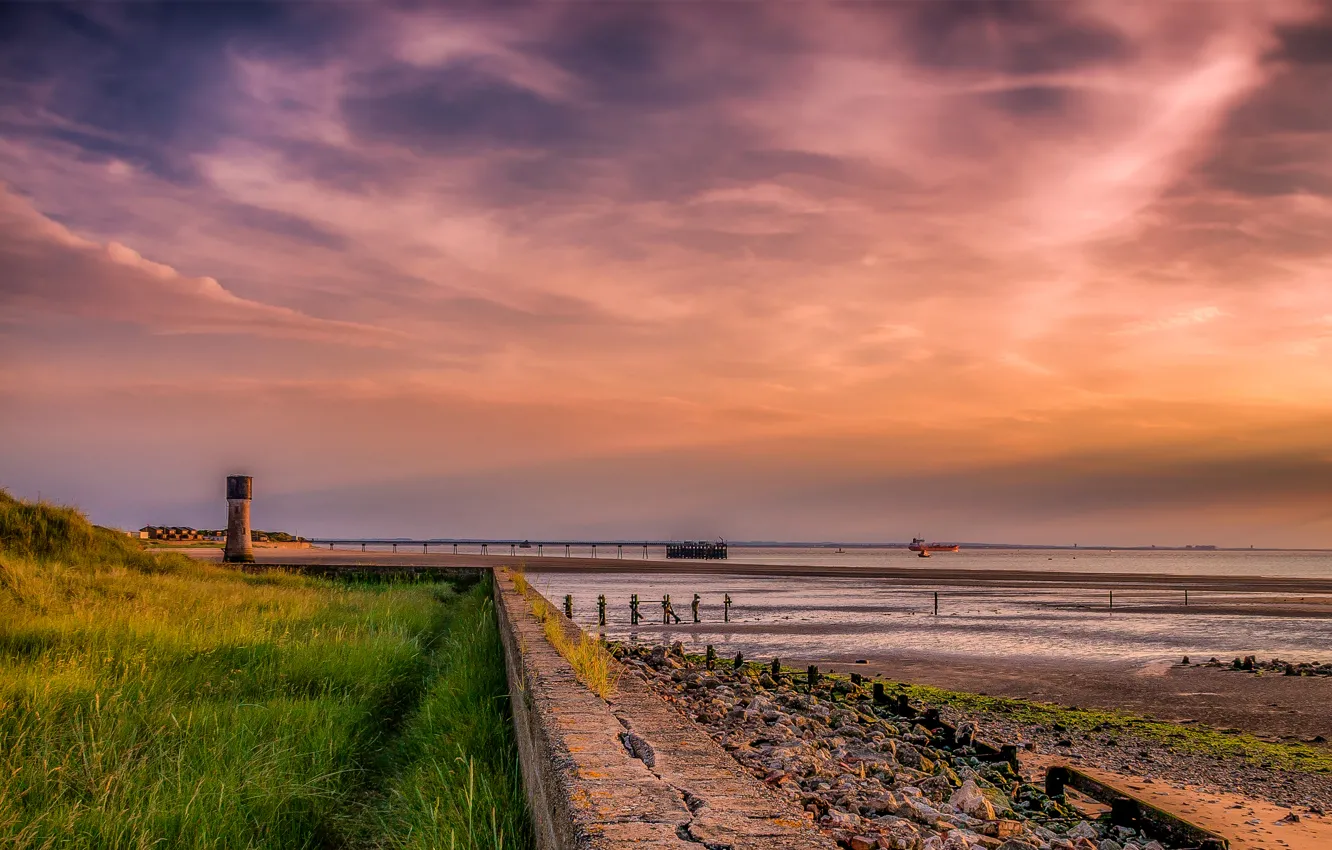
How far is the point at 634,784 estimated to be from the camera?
3320 mm

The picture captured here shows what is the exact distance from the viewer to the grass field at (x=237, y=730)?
4.56 metres

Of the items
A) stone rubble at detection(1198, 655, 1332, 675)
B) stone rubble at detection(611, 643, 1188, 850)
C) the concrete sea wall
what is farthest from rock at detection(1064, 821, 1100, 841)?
stone rubble at detection(1198, 655, 1332, 675)

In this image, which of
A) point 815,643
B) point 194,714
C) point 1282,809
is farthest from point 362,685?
point 815,643

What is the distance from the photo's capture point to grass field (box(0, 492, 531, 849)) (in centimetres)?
456

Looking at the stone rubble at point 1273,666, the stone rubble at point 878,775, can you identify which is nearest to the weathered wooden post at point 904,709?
the stone rubble at point 878,775

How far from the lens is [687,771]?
3572 millimetres

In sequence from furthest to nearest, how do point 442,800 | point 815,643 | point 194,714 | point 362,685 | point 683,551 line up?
point 683,551
point 815,643
point 362,685
point 194,714
point 442,800

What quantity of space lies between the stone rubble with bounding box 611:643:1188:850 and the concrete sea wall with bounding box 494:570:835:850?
3.70 feet

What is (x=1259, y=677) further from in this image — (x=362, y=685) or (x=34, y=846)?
(x=34, y=846)

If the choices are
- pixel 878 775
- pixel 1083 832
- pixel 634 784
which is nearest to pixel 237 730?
pixel 634 784

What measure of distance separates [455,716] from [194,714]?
1.98 metres

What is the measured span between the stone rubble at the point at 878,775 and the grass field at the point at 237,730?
6.28 feet

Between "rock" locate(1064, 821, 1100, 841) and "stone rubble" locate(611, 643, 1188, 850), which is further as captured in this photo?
"rock" locate(1064, 821, 1100, 841)

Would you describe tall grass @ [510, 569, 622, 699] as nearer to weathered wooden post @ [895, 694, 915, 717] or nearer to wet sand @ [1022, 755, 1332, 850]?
weathered wooden post @ [895, 694, 915, 717]
